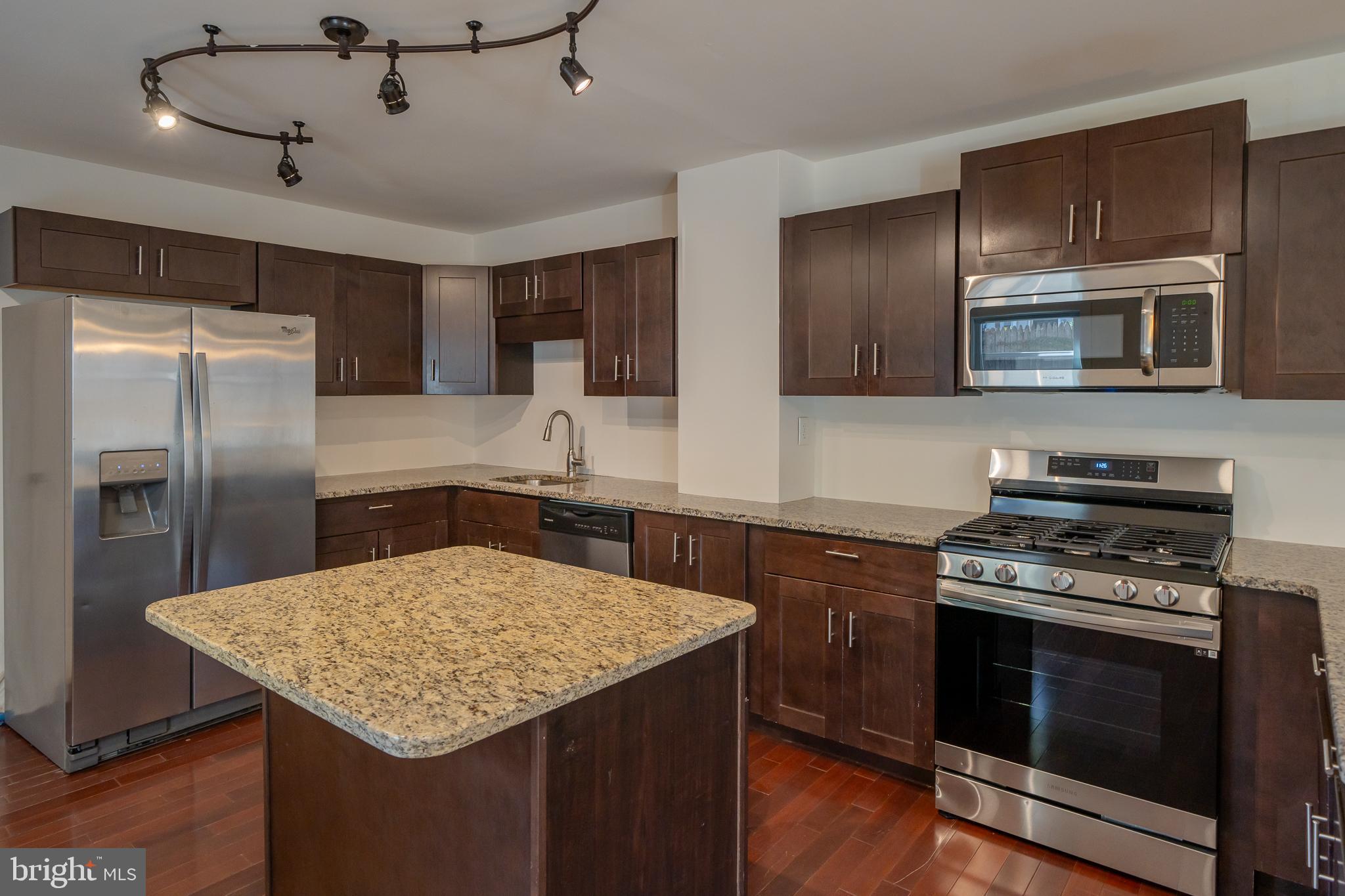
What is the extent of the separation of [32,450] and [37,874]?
5.33 feet

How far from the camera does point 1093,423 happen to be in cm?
288

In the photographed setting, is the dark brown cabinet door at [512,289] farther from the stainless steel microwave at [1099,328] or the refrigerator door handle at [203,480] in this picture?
the stainless steel microwave at [1099,328]

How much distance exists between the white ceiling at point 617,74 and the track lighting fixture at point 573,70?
8cm

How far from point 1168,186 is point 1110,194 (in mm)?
161

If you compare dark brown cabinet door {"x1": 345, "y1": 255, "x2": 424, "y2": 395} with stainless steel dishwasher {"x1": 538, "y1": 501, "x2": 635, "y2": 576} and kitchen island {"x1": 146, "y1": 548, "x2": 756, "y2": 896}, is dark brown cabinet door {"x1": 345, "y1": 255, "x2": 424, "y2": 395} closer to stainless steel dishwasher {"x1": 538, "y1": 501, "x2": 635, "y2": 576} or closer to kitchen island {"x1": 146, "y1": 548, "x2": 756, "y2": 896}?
stainless steel dishwasher {"x1": 538, "y1": 501, "x2": 635, "y2": 576}

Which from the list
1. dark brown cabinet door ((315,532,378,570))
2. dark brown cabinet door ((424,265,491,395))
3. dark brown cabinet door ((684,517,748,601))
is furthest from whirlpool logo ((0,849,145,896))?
dark brown cabinet door ((424,265,491,395))

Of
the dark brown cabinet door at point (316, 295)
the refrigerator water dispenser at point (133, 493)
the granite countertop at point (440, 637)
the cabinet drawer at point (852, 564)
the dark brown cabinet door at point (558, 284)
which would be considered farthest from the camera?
the dark brown cabinet door at point (558, 284)

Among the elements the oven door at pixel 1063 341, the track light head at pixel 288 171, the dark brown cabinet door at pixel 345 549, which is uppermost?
the track light head at pixel 288 171

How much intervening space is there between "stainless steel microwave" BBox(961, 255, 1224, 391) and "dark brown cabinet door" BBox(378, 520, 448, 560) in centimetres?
290

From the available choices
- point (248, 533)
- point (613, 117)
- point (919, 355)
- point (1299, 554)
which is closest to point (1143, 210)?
point (919, 355)

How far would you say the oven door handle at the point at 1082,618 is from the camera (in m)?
2.15

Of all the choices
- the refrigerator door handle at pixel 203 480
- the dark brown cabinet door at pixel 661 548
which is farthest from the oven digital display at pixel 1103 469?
the refrigerator door handle at pixel 203 480

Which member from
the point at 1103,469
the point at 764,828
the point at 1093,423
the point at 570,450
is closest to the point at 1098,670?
the point at 1103,469

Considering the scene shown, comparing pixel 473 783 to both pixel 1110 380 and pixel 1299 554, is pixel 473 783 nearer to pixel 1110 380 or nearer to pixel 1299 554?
pixel 1110 380
